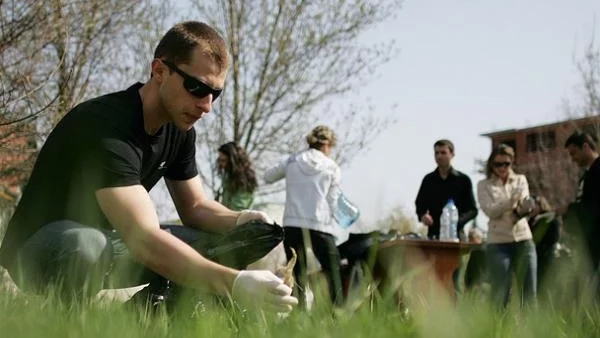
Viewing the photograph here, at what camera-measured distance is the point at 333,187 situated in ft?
29.1

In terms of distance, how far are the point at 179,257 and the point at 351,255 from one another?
608cm

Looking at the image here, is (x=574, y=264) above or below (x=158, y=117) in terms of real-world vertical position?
below

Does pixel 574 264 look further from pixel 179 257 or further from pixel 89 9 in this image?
pixel 89 9

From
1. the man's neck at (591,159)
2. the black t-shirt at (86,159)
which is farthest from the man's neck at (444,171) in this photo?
the black t-shirt at (86,159)

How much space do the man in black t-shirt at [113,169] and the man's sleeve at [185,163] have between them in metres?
0.22

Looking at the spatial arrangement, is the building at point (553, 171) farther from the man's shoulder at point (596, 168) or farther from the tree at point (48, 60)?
the man's shoulder at point (596, 168)

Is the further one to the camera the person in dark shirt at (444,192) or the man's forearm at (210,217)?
the person in dark shirt at (444,192)

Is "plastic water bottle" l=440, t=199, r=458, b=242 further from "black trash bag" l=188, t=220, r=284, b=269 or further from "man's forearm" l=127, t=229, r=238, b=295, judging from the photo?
"man's forearm" l=127, t=229, r=238, b=295

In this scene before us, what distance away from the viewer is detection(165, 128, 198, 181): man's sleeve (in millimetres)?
4574

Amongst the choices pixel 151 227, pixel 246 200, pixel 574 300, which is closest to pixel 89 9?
pixel 246 200

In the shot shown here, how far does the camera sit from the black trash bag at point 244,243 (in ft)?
13.8

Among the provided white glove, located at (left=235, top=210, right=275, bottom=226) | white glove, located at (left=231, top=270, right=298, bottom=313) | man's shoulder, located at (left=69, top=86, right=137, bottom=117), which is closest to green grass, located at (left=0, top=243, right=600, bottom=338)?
white glove, located at (left=231, top=270, right=298, bottom=313)

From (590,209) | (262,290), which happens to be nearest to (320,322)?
(262,290)

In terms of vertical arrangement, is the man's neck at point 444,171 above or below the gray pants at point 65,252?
above
